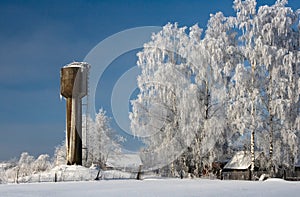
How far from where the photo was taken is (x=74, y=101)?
2055cm

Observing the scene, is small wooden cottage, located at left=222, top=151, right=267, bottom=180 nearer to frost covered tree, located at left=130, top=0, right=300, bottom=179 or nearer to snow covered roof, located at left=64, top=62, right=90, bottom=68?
frost covered tree, located at left=130, top=0, right=300, bottom=179

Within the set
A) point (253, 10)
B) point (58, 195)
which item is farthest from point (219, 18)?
point (58, 195)

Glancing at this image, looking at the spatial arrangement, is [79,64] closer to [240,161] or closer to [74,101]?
[74,101]

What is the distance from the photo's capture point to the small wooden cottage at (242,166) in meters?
24.6

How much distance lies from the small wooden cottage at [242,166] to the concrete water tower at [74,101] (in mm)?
8929

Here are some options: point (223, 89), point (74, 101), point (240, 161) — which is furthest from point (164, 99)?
point (74, 101)

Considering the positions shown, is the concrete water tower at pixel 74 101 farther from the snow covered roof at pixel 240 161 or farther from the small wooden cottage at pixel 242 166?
the snow covered roof at pixel 240 161

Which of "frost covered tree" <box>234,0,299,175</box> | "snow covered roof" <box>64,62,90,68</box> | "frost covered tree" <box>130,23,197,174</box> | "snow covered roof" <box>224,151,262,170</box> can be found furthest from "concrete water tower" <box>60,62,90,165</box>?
"snow covered roof" <box>224,151,262,170</box>

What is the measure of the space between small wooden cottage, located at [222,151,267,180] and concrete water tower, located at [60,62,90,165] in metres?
8.93

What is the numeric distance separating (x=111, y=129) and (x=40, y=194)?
25251mm

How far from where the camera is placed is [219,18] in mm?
26422

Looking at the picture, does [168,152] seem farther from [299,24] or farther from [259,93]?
[299,24]

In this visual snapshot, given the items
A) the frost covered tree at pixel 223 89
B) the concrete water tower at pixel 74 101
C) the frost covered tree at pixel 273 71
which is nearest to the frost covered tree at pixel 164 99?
the frost covered tree at pixel 223 89

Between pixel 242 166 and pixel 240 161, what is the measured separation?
0.96ft
